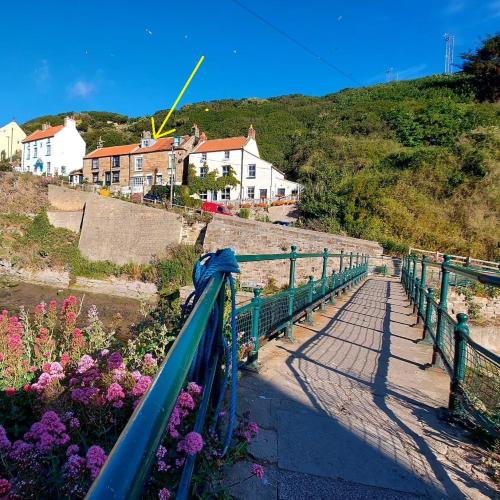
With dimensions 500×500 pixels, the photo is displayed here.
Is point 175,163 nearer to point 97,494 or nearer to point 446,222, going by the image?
point 446,222

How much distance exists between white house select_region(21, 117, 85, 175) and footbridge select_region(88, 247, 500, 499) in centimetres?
4700

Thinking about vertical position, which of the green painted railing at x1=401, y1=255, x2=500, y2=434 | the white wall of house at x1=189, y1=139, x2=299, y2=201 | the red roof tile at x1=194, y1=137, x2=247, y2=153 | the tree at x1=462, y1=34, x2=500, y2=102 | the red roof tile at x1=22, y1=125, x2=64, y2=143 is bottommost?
the green painted railing at x1=401, y1=255, x2=500, y2=434

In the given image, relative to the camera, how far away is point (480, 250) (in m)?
21.8

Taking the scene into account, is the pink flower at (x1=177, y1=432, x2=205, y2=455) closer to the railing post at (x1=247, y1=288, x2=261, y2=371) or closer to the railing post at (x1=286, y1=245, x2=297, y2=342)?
the railing post at (x1=247, y1=288, x2=261, y2=371)

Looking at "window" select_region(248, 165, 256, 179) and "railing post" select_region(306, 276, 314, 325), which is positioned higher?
"window" select_region(248, 165, 256, 179)

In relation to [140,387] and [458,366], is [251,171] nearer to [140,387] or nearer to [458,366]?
[458,366]

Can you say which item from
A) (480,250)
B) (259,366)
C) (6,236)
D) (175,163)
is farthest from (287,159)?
(259,366)

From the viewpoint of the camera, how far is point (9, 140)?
56969mm

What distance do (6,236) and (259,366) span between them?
1169 inches

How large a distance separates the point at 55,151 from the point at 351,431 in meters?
50.2

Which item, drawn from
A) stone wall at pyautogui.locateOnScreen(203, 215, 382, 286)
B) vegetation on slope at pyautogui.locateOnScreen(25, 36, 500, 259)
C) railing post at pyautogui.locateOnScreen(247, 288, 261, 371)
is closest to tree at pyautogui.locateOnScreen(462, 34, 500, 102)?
vegetation on slope at pyautogui.locateOnScreen(25, 36, 500, 259)

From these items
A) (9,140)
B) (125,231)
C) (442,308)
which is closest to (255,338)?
(442,308)

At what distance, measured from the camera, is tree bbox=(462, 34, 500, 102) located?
37688mm

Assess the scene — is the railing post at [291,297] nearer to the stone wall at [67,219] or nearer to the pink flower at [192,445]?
the pink flower at [192,445]
